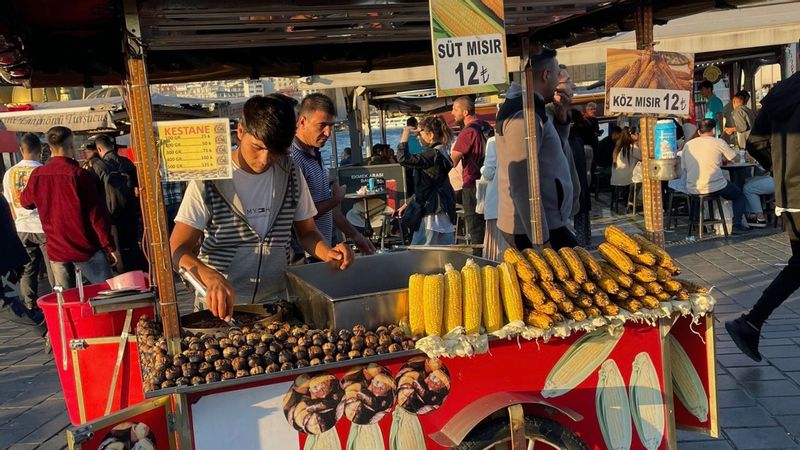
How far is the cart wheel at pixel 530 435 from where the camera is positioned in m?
2.89

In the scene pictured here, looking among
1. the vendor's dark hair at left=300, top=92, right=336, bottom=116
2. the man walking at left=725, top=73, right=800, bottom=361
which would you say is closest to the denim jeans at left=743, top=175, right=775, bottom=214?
the man walking at left=725, top=73, right=800, bottom=361

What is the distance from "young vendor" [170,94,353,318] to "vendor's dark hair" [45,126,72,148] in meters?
3.37

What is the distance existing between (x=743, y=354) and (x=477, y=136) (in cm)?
377

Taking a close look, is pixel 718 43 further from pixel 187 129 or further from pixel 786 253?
pixel 187 129

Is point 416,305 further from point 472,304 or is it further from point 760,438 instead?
point 760,438

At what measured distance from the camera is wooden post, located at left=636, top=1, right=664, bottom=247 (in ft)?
11.7

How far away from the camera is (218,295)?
9.43 ft

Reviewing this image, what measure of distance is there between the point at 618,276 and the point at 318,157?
2495mm

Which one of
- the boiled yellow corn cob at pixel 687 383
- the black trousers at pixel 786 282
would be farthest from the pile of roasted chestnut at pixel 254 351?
the black trousers at pixel 786 282

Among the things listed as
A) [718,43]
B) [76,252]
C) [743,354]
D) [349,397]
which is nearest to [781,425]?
[743,354]

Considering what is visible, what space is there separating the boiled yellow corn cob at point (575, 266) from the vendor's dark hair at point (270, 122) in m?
1.31

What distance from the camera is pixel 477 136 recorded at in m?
8.18

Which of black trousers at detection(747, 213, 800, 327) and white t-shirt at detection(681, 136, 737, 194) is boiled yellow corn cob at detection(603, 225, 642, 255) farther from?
white t-shirt at detection(681, 136, 737, 194)

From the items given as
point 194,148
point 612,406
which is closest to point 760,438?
point 612,406
